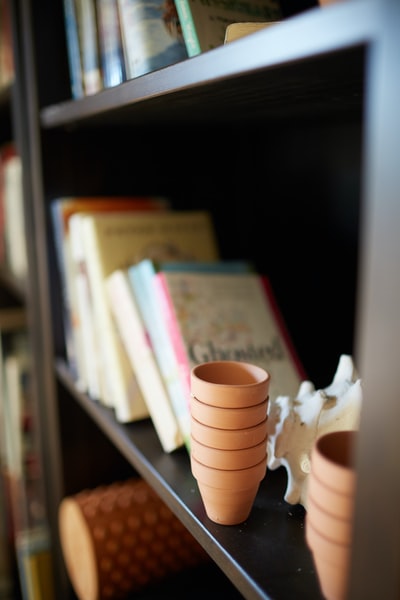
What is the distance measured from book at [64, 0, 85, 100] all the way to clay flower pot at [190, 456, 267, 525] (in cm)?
67

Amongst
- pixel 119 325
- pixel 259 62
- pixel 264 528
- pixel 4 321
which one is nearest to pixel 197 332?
pixel 119 325

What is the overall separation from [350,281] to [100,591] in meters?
0.58

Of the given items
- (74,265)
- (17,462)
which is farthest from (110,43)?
(17,462)

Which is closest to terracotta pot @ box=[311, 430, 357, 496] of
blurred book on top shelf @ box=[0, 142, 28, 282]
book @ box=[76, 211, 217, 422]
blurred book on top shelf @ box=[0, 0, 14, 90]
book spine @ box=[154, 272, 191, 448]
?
book spine @ box=[154, 272, 191, 448]

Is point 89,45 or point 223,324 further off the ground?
point 89,45

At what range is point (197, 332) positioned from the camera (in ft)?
2.28

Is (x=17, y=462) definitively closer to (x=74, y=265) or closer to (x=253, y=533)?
(x=74, y=265)

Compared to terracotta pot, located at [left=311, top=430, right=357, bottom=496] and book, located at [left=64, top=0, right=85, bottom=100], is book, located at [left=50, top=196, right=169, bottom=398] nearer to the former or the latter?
book, located at [left=64, top=0, right=85, bottom=100]

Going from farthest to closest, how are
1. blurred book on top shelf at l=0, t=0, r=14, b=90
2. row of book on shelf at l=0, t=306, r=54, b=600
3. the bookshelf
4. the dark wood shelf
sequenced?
row of book on shelf at l=0, t=306, r=54, b=600 < blurred book on top shelf at l=0, t=0, r=14, b=90 < the dark wood shelf < the bookshelf

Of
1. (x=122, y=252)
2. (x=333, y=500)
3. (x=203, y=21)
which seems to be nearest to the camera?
(x=333, y=500)

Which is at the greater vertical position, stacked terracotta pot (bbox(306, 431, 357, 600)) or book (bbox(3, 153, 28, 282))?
book (bbox(3, 153, 28, 282))

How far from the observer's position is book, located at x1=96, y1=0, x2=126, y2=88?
75 centimetres

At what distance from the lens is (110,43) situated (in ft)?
2.55

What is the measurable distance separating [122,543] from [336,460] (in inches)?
18.8
